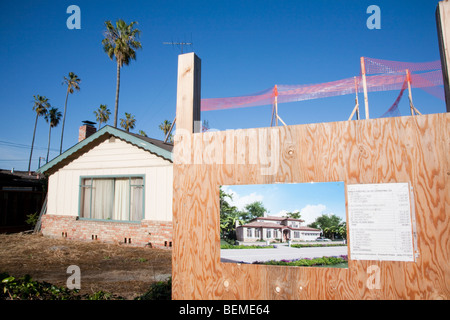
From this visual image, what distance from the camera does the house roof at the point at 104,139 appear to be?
10.5 metres

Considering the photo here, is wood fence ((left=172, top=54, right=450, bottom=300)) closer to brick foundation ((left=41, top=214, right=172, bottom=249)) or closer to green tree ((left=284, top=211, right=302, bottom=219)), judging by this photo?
green tree ((left=284, top=211, right=302, bottom=219))

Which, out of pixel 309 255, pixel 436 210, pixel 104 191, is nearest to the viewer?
pixel 436 210

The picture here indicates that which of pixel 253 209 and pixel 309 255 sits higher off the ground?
pixel 253 209

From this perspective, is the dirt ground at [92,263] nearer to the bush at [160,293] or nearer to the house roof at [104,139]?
the bush at [160,293]

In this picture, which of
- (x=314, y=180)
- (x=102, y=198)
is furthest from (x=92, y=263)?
(x=314, y=180)

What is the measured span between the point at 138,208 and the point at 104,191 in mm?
1981

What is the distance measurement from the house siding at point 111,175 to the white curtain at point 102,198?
12.1 inches

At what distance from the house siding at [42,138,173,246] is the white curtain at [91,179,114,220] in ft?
1.01

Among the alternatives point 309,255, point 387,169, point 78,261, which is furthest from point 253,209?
point 78,261

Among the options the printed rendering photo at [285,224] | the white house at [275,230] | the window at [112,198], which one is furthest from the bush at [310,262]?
the window at [112,198]

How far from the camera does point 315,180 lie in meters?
2.42
